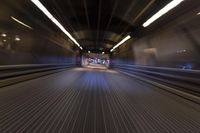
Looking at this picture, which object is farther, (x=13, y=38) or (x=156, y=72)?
(x=156, y=72)

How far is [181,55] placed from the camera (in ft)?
19.1

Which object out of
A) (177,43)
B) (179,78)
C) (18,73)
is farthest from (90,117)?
(177,43)

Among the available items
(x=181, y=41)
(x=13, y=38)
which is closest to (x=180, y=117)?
(x=181, y=41)

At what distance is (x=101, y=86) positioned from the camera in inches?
273

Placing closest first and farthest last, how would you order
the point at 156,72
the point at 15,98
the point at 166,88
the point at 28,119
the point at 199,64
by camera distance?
1. the point at 28,119
2. the point at 15,98
3. the point at 199,64
4. the point at 166,88
5. the point at 156,72

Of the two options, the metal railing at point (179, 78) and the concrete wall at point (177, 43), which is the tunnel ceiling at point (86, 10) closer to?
the concrete wall at point (177, 43)

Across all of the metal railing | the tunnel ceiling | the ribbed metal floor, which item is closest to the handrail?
the ribbed metal floor

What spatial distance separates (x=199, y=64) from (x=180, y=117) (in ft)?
6.60

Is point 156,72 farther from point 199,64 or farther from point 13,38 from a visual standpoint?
point 13,38

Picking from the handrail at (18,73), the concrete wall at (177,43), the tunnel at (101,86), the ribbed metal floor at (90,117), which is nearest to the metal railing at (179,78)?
the tunnel at (101,86)

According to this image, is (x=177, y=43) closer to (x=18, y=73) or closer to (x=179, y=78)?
(x=179, y=78)

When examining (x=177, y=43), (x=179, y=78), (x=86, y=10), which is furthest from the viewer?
(x=86, y=10)

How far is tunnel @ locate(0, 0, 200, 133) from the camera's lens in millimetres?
2941

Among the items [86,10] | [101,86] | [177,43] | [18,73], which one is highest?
[86,10]
